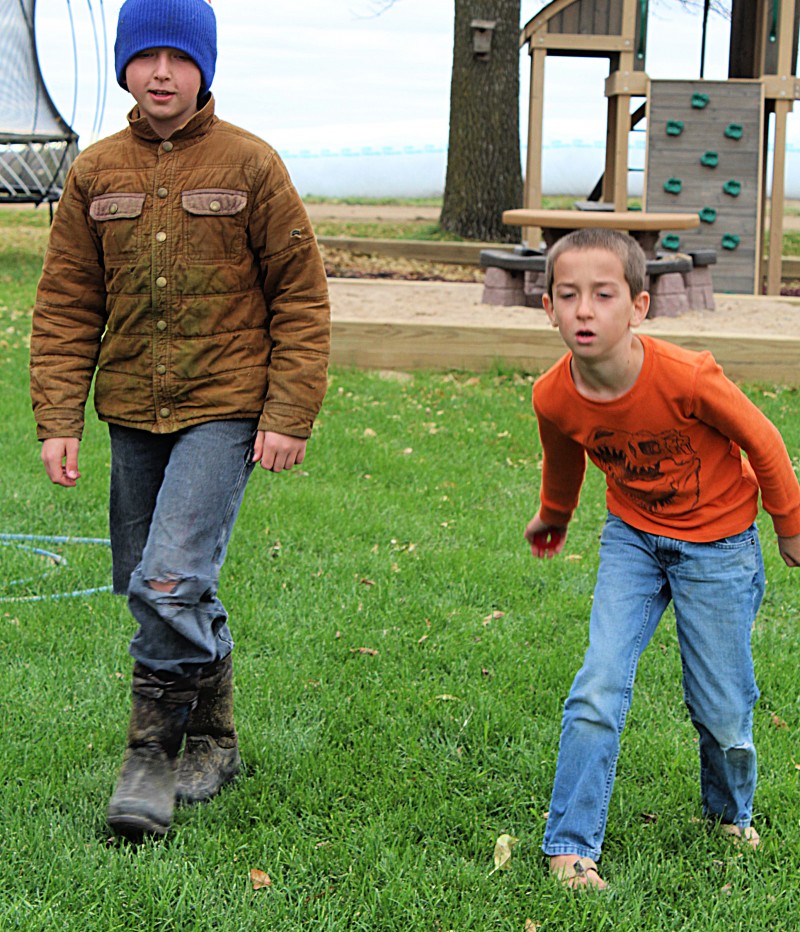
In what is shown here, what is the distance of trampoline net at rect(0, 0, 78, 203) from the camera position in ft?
45.0

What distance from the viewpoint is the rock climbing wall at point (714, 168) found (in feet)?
39.2

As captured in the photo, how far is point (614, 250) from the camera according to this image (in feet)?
8.72

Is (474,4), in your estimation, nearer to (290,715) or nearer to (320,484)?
(320,484)

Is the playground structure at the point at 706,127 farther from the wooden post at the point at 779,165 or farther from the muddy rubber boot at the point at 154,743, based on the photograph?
the muddy rubber boot at the point at 154,743

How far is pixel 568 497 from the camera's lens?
3.13m

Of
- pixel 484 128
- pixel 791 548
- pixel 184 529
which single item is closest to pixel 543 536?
pixel 791 548

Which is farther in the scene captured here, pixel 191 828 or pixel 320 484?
pixel 320 484

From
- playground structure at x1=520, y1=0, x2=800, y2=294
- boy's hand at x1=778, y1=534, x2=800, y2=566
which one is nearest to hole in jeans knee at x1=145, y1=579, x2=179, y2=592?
boy's hand at x1=778, y1=534, x2=800, y2=566

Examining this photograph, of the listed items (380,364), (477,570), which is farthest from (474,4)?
(477,570)

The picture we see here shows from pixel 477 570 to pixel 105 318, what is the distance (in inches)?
82.3

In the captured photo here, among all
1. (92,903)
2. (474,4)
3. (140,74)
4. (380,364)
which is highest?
(474,4)

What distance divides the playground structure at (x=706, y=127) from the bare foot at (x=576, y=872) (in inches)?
381

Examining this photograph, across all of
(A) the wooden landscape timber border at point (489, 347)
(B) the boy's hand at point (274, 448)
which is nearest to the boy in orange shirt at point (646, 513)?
(B) the boy's hand at point (274, 448)

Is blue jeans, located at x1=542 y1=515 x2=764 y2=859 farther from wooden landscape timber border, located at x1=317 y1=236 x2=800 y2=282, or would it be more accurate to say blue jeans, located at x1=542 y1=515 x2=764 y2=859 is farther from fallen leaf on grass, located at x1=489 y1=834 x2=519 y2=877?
wooden landscape timber border, located at x1=317 y1=236 x2=800 y2=282
